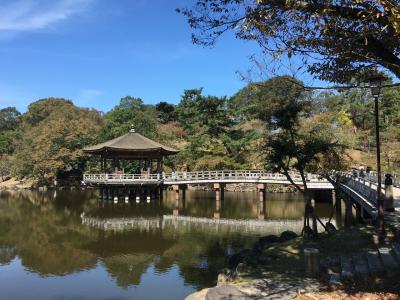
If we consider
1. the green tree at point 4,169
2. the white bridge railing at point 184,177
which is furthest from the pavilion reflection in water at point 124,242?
the green tree at point 4,169

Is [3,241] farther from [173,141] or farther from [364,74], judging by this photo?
[173,141]

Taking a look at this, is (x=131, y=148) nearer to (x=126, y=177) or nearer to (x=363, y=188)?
(x=126, y=177)

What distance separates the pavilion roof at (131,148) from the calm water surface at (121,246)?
18.0ft

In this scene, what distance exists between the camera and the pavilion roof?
1548 inches

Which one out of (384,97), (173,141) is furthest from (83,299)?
(173,141)

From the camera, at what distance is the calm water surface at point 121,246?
1396 cm

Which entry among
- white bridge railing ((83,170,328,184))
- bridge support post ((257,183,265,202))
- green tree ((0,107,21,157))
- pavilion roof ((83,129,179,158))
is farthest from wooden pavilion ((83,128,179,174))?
green tree ((0,107,21,157))

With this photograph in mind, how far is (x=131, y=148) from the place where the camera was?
39.3 meters

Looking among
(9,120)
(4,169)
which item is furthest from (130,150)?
(9,120)

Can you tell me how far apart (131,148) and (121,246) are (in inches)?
776

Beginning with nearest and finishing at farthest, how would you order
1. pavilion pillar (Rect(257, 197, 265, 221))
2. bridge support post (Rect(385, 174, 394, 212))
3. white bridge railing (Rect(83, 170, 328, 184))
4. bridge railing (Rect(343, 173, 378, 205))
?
bridge support post (Rect(385, 174, 394, 212))
bridge railing (Rect(343, 173, 378, 205))
pavilion pillar (Rect(257, 197, 265, 221))
white bridge railing (Rect(83, 170, 328, 184))

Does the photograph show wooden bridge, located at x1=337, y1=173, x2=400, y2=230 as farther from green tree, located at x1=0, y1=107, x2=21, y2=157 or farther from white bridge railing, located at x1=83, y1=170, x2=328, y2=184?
green tree, located at x1=0, y1=107, x2=21, y2=157

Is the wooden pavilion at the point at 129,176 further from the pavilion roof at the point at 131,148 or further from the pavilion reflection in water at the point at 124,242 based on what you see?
the pavilion reflection in water at the point at 124,242

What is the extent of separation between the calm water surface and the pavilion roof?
548 cm
